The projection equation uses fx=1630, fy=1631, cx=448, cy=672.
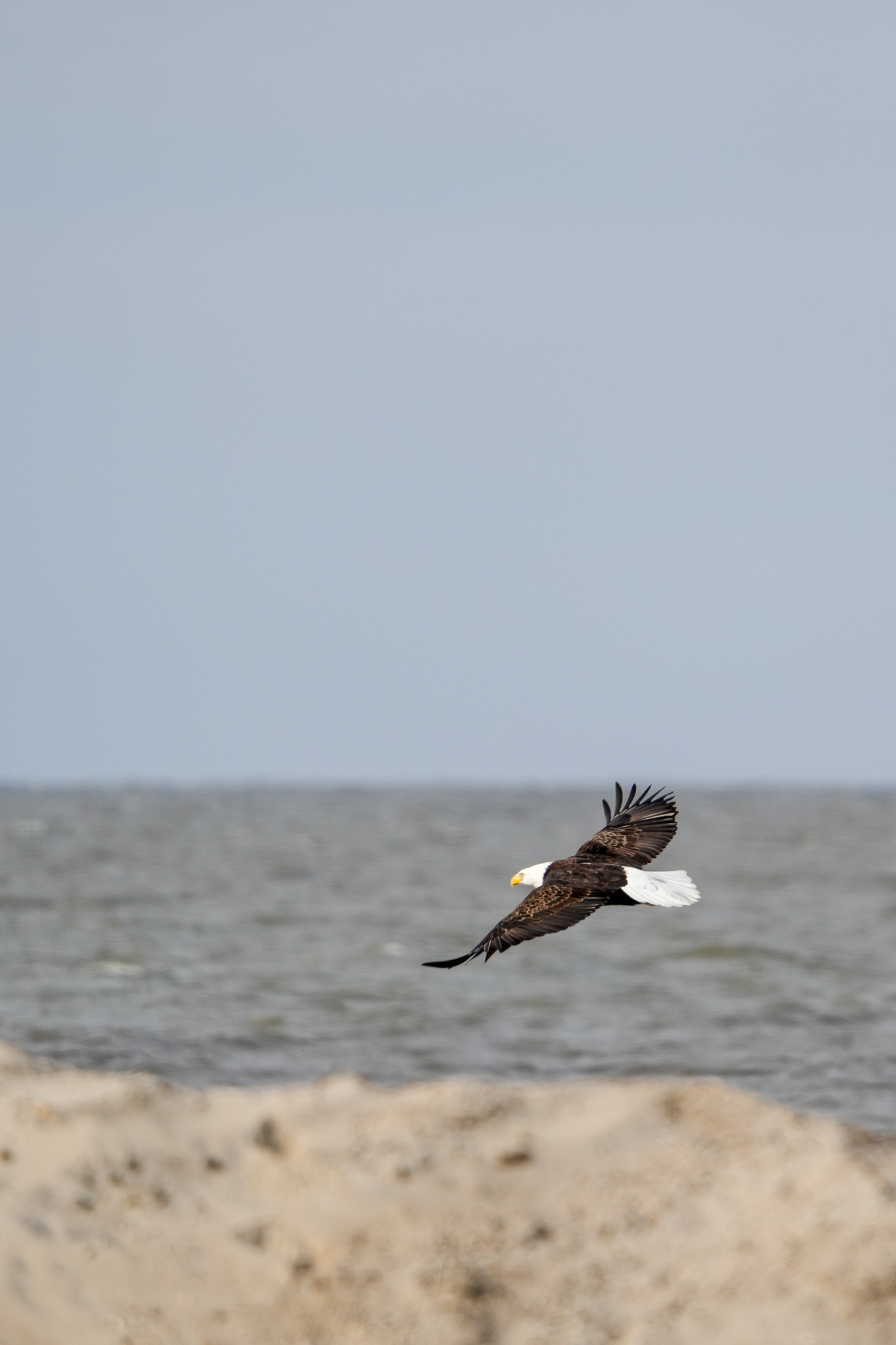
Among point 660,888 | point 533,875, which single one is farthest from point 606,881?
point 533,875

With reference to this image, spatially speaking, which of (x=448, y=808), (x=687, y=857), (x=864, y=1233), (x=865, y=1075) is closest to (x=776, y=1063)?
(x=865, y=1075)

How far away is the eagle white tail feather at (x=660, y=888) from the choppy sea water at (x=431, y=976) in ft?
15.1

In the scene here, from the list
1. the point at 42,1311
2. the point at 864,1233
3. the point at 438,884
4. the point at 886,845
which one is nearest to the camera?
the point at 42,1311

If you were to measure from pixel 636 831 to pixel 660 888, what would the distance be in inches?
48.0

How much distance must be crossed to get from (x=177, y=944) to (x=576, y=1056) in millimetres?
10261

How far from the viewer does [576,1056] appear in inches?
615

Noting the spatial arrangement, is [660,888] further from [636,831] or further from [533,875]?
[636,831]

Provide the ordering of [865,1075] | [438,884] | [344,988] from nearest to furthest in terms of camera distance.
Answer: [865,1075] → [344,988] → [438,884]

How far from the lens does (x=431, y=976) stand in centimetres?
2138

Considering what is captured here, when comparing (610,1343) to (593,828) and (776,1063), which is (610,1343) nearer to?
(776,1063)

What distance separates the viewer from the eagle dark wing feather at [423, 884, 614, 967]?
337 inches

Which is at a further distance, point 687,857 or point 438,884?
point 687,857

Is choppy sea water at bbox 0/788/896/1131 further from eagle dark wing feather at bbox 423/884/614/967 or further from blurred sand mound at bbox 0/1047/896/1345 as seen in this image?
blurred sand mound at bbox 0/1047/896/1345

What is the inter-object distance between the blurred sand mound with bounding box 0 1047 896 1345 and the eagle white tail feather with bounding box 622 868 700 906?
135cm
